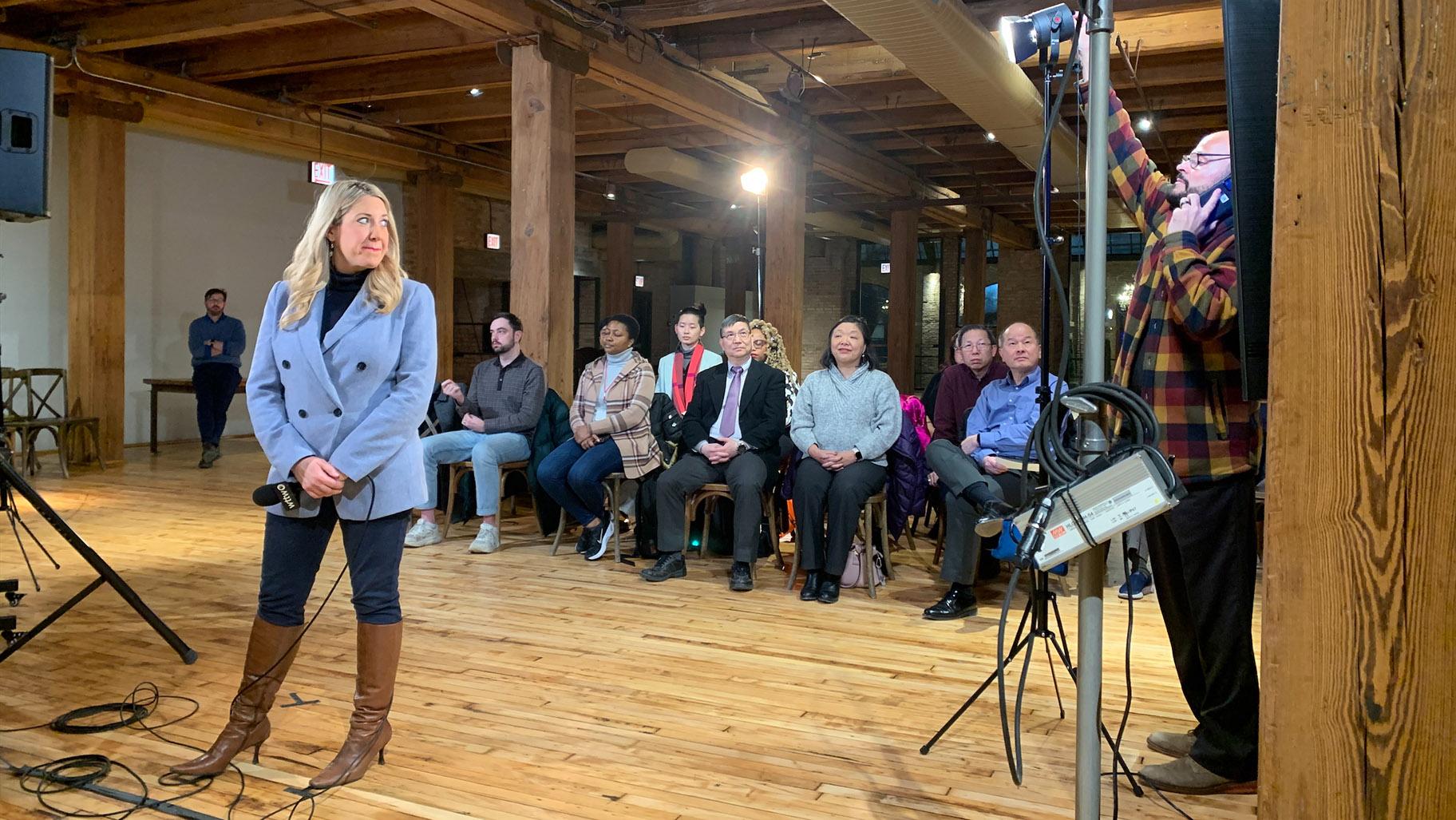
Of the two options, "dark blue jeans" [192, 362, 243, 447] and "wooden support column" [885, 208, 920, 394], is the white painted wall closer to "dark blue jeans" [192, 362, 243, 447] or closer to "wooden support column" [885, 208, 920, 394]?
"dark blue jeans" [192, 362, 243, 447]

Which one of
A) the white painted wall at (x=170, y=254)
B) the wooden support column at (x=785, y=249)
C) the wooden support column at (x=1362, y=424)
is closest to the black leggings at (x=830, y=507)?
the wooden support column at (x=1362, y=424)

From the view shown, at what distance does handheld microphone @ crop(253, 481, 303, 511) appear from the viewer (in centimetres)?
236

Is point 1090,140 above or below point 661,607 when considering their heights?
above

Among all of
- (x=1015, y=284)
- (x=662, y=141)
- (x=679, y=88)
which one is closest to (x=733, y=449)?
(x=679, y=88)

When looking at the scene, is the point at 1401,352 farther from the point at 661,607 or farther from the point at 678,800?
the point at 661,607

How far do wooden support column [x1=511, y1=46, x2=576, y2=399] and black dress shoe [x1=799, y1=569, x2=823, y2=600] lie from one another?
2182 mm

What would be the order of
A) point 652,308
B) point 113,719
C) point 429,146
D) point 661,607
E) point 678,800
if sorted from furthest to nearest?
point 652,308, point 429,146, point 661,607, point 113,719, point 678,800

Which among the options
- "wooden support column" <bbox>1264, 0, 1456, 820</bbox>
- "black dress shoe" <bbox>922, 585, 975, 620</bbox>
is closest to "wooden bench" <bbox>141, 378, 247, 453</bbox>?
"black dress shoe" <bbox>922, 585, 975, 620</bbox>

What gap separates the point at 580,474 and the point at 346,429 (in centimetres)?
274

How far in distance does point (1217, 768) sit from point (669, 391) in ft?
12.6

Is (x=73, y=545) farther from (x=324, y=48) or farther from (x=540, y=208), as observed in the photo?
(x=324, y=48)

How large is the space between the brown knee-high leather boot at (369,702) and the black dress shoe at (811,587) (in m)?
2.21

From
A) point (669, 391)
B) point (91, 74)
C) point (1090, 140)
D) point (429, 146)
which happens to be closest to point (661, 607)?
point (669, 391)

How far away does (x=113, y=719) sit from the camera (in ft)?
9.36
